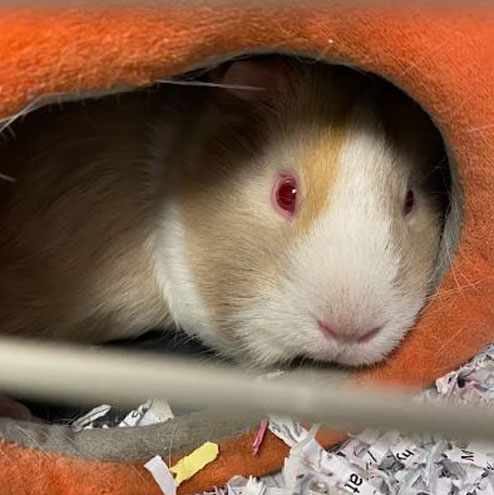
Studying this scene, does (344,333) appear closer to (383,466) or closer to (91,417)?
(383,466)

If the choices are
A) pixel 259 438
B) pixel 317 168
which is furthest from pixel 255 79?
pixel 259 438

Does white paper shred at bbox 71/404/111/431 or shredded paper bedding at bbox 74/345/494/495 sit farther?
white paper shred at bbox 71/404/111/431

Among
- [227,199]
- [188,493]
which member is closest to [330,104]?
[227,199]

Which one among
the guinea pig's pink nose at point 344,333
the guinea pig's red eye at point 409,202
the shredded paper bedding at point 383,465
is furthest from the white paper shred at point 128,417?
the guinea pig's red eye at point 409,202

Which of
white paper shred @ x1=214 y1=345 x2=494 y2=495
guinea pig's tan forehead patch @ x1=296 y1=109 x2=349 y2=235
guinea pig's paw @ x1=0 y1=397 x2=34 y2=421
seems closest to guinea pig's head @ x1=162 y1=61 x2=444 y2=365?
guinea pig's tan forehead patch @ x1=296 y1=109 x2=349 y2=235

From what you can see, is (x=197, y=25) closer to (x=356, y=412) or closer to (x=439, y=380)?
(x=356, y=412)

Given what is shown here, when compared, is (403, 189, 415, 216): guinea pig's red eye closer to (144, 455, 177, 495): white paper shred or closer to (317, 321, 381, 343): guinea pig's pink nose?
(317, 321, 381, 343): guinea pig's pink nose

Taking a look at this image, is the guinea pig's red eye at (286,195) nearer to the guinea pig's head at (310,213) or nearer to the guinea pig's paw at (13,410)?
the guinea pig's head at (310,213)
